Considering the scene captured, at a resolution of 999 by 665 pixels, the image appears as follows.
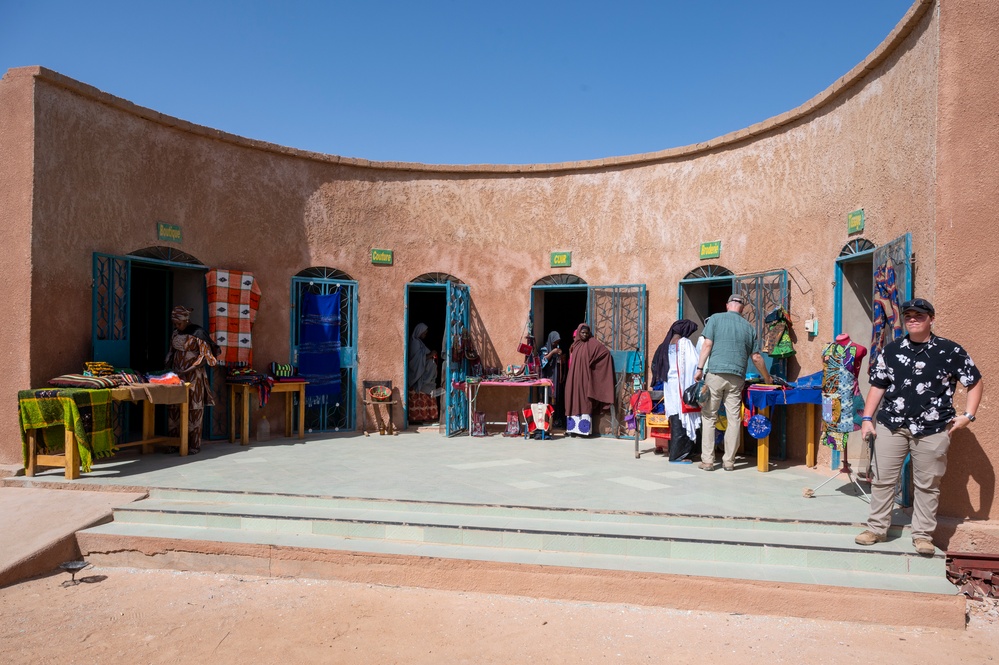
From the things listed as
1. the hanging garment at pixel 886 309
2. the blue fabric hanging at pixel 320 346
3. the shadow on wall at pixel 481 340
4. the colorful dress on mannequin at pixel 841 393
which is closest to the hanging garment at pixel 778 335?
the colorful dress on mannequin at pixel 841 393

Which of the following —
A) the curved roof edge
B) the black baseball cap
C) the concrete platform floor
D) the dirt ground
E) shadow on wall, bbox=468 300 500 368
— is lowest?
the dirt ground

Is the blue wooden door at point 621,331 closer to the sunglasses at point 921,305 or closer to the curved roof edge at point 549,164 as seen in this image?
the curved roof edge at point 549,164

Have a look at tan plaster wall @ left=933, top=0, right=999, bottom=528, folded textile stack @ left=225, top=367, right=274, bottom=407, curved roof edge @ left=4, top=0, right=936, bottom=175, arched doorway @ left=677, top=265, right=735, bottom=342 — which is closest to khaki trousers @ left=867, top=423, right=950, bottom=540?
tan plaster wall @ left=933, top=0, right=999, bottom=528

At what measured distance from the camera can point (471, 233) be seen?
9.80m

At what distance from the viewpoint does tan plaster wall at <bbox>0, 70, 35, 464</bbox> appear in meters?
6.41

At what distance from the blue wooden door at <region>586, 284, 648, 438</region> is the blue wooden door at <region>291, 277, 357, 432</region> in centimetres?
335

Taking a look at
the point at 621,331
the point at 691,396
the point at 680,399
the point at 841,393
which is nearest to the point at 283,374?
the point at 621,331

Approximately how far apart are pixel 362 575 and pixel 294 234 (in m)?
5.75

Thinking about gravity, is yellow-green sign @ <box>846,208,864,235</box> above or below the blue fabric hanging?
above

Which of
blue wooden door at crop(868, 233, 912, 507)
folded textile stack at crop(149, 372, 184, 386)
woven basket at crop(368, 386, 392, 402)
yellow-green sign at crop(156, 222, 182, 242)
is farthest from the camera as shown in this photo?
woven basket at crop(368, 386, 392, 402)

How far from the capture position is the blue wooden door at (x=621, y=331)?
9023 millimetres

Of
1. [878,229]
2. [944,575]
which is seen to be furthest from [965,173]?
[944,575]

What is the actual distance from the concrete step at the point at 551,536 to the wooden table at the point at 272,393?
2.69 meters

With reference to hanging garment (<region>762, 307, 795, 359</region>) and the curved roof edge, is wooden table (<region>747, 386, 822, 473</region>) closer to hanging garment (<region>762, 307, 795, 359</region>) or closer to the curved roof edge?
hanging garment (<region>762, 307, 795, 359</region>)
